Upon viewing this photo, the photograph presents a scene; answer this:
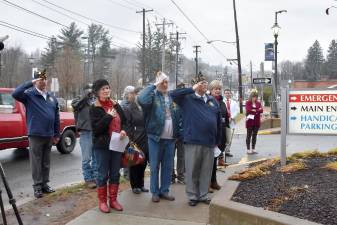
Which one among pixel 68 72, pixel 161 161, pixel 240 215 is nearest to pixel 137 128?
pixel 161 161

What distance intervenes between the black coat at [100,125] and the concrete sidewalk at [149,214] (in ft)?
2.81

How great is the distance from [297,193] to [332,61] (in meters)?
112

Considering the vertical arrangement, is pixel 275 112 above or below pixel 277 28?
below

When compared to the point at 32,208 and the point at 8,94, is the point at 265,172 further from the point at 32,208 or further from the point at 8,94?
the point at 8,94

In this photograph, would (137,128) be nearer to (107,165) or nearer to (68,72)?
(107,165)

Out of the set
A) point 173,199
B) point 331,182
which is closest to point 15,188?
point 173,199

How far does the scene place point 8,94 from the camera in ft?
36.9

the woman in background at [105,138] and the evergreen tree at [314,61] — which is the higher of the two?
the evergreen tree at [314,61]

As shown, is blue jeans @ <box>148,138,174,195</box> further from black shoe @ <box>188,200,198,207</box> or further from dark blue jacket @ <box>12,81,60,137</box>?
dark blue jacket @ <box>12,81,60,137</box>

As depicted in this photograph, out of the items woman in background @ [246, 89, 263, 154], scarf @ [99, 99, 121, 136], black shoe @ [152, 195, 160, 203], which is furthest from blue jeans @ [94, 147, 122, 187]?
woman in background @ [246, 89, 263, 154]

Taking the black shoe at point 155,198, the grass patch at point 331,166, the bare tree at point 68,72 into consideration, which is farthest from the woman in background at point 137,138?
the bare tree at point 68,72

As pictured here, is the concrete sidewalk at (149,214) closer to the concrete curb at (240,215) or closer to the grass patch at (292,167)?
the concrete curb at (240,215)

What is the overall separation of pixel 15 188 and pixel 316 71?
356 feet

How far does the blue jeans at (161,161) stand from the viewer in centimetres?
650
